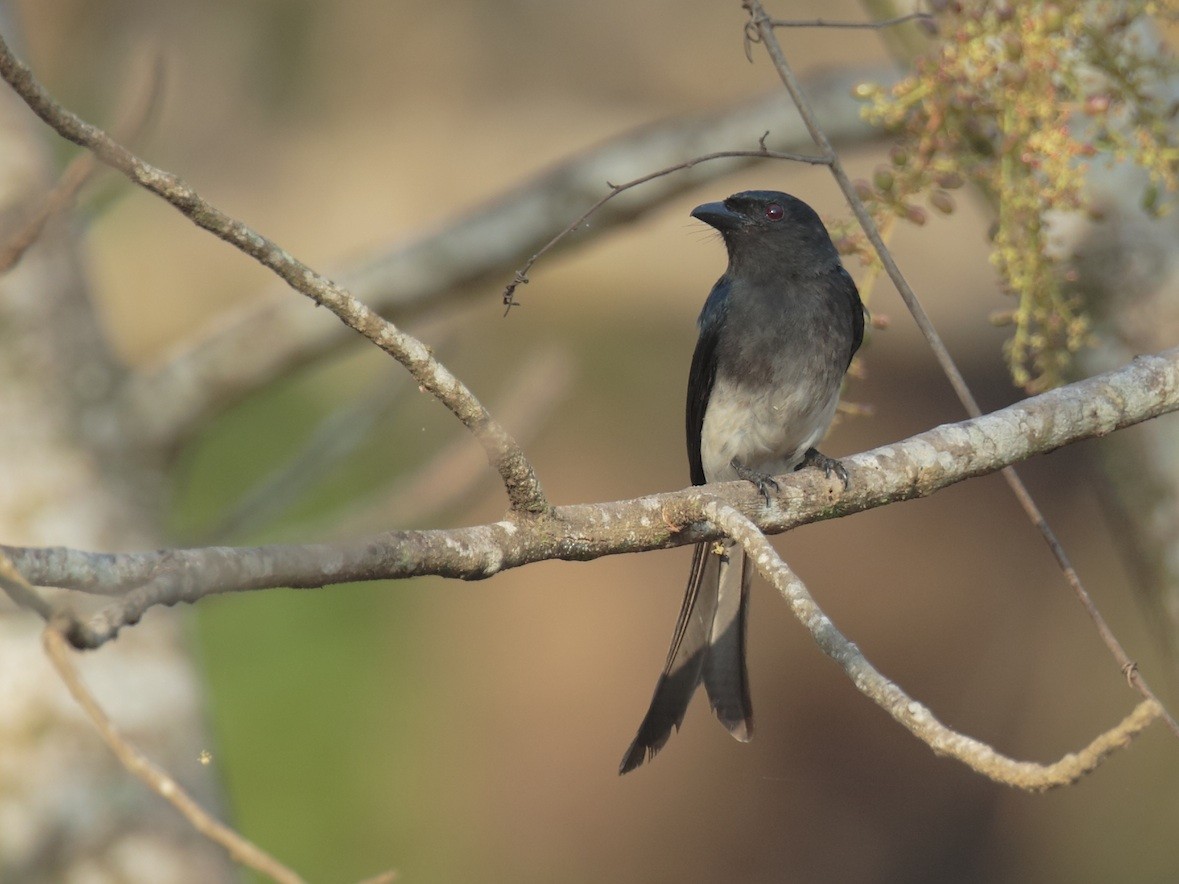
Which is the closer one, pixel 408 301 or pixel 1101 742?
pixel 1101 742

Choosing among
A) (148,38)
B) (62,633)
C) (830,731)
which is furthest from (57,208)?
(148,38)

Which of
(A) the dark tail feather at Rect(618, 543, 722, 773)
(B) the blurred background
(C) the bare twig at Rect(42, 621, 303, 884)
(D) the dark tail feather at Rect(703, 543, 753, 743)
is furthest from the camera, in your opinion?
(B) the blurred background

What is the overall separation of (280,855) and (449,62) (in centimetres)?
508

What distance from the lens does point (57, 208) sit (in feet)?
7.16

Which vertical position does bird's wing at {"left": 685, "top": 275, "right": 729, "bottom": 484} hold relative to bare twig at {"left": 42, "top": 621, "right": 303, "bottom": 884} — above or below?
above

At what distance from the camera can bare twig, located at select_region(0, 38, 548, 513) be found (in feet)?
5.11

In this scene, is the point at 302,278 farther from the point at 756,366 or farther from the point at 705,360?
the point at 705,360

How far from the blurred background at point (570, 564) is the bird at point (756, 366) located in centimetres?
200

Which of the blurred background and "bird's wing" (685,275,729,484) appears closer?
"bird's wing" (685,275,729,484)


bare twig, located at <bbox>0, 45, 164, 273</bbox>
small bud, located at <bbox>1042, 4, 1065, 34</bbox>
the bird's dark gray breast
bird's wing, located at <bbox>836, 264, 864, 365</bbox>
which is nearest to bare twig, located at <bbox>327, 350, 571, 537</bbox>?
the bird's dark gray breast

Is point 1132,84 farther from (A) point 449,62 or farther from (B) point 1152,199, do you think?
(A) point 449,62

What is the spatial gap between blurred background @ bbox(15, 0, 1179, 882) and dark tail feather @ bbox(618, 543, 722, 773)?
2.28m

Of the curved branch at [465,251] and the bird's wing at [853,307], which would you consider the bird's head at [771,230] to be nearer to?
the bird's wing at [853,307]

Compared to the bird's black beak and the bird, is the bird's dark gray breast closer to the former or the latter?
→ the bird
